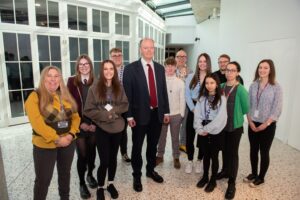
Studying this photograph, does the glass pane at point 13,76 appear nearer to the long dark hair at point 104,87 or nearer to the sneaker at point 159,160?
the long dark hair at point 104,87

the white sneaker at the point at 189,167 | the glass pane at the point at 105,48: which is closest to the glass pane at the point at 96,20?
the glass pane at the point at 105,48

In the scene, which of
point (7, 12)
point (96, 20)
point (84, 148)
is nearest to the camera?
point (84, 148)

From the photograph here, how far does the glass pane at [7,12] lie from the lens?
14.2ft

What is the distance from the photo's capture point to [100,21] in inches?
236

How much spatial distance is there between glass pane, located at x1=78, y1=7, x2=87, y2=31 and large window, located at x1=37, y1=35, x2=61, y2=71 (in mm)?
739

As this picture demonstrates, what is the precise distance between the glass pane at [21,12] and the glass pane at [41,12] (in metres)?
0.22

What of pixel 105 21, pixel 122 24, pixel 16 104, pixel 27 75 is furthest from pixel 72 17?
pixel 16 104

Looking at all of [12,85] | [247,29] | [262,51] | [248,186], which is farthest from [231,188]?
[12,85]

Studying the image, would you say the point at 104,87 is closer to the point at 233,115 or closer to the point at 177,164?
the point at 233,115

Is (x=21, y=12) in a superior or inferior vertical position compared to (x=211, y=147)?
superior

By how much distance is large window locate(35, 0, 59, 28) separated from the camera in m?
4.81

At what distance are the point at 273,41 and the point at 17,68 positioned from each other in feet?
17.9

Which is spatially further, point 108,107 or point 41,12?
point 41,12

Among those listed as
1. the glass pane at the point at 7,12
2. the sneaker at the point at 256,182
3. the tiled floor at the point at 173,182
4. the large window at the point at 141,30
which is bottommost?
the tiled floor at the point at 173,182
